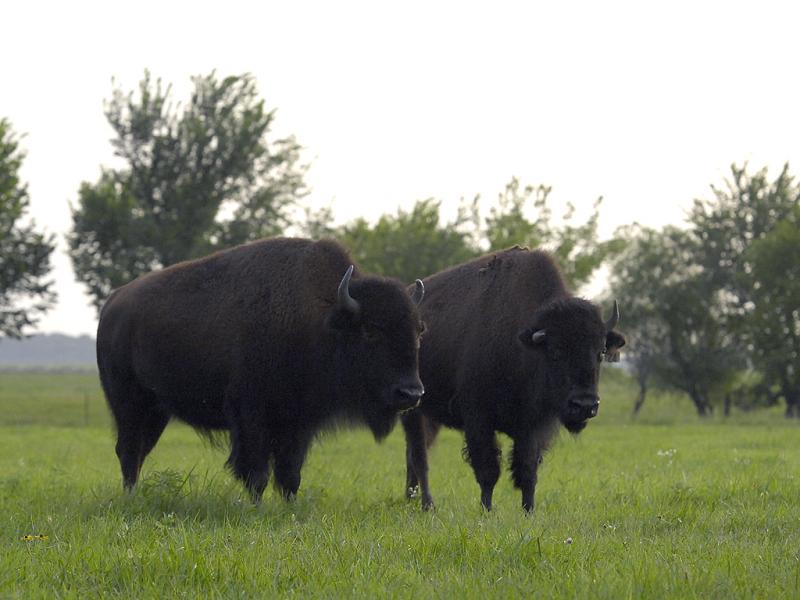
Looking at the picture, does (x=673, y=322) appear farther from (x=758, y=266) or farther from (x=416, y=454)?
(x=416, y=454)

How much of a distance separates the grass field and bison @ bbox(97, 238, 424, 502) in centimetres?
61

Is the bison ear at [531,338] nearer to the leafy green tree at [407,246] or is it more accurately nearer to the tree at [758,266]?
the leafy green tree at [407,246]

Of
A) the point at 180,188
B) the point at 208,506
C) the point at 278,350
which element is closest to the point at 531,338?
the point at 278,350

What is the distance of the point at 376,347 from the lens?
904cm

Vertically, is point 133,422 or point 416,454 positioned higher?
point 133,422

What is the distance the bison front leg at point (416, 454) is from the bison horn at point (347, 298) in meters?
2.44

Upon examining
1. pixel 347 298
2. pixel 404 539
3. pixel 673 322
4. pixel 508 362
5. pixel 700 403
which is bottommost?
pixel 404 539

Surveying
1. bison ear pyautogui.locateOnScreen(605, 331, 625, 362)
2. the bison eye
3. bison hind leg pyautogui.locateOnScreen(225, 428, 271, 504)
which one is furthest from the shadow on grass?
bison ear pyautogui.locateOnScreen(605, 331, 625, 362)

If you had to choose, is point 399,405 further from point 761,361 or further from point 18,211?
point 761,361

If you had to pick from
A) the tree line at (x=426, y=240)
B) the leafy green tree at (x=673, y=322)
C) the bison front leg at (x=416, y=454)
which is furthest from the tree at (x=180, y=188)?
the bison front leg at (x=416, y=454)

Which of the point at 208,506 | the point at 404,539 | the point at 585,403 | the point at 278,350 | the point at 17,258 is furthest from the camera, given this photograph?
the point at 17,258

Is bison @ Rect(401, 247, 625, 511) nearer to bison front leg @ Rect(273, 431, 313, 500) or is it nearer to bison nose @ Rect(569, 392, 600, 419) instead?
bison nose @ Rect(569, 392, 600, 419)

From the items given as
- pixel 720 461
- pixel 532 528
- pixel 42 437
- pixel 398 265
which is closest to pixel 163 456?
pixel 42 437

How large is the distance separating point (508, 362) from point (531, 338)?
583 mm
